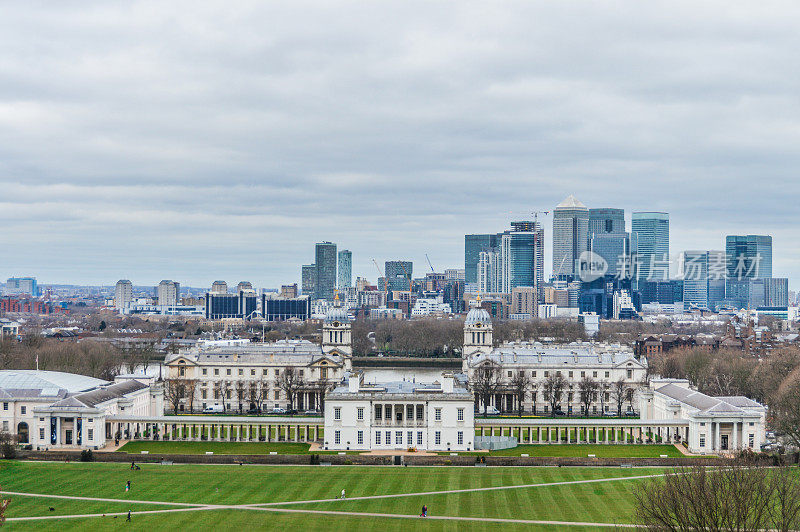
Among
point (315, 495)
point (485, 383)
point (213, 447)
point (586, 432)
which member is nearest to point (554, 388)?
point (485, 383)

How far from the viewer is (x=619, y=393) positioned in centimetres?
11300

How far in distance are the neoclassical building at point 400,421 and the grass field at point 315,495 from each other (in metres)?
9.70

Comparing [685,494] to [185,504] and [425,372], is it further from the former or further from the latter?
[425,372]

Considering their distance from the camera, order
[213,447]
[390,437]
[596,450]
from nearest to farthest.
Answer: [596,450]
[390,437]
[213,447]

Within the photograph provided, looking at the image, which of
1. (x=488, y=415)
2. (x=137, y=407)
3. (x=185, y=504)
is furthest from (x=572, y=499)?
(x=137, y=407)

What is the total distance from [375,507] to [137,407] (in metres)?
43.9

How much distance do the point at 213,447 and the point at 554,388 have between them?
4239cm

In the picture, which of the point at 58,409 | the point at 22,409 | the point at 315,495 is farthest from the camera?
the point at 22,409

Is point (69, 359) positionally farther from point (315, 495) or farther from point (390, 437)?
point (315, 495)

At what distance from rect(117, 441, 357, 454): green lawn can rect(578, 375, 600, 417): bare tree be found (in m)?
36.0

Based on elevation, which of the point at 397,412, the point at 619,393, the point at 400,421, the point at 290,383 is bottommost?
the point at 619,393

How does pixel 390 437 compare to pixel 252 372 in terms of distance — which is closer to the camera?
pixel 390 437

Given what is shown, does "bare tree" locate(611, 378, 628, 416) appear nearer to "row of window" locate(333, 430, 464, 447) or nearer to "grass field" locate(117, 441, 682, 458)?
"grass field" locate(117, 441, 682, 458)

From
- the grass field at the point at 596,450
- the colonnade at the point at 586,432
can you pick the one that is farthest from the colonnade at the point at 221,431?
the grass field at the point at 596,450
